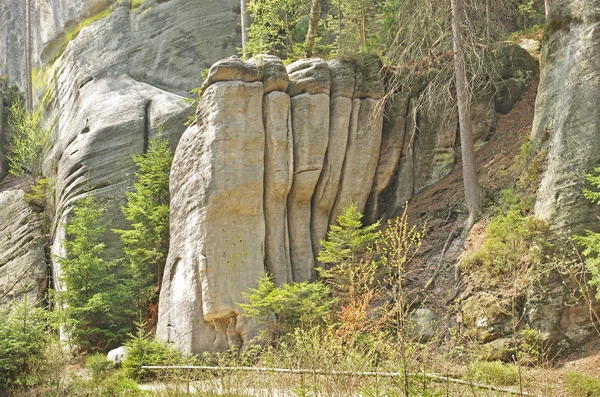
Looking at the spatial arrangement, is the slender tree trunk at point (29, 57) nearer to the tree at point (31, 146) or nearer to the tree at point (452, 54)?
the tree at point (31, 146)

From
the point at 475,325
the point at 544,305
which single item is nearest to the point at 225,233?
the point at 475,325

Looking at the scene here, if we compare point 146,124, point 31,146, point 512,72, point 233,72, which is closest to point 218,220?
point 233,72

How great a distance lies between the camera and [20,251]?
74.2 ft

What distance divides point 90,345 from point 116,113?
30.7 ft

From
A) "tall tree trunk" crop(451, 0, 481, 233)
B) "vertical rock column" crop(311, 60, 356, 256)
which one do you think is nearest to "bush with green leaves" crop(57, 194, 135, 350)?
"vertical rock column" crop(311, 60, 356, 256)

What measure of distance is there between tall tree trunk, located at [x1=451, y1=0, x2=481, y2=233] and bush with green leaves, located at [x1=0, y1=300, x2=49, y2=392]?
11294mm

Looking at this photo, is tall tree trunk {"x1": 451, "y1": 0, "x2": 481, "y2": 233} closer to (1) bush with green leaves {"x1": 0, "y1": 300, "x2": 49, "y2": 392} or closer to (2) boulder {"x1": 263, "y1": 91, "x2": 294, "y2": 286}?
(2) boulder {"x1": 263, "y1": 91, "x2": 294, "y2": 286}

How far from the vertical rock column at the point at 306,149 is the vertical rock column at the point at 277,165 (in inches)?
11.8

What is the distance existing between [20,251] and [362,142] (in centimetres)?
1339

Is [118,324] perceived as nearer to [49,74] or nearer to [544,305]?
[544,305]

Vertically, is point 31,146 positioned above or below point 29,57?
below

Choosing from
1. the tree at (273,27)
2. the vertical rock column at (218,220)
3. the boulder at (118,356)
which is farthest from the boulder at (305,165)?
the boulder at (118,356)

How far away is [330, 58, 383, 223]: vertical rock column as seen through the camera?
63.4 feet

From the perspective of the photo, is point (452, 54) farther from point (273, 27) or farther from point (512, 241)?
point (273, 27)
